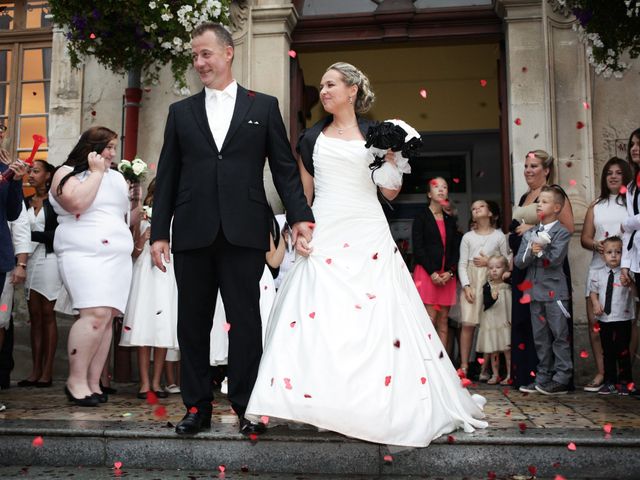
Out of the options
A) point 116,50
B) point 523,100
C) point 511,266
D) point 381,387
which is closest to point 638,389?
point 511,266

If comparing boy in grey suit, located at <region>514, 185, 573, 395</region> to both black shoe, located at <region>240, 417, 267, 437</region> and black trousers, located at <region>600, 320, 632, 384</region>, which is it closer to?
black trousers, located at <region>600, 320, 632, 384</region>

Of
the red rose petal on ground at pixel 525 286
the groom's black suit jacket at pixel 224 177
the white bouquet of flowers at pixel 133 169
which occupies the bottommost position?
the red rose petal on ground at pixel 525 286

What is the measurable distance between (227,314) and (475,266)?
3.96 metres

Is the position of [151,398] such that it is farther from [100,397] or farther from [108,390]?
[108,390]

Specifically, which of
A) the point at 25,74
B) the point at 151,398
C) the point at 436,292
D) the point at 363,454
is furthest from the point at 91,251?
the point at 25,74

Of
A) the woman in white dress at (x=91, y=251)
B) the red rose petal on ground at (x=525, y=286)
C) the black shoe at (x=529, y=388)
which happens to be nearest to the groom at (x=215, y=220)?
the woman in white dress at (x=91, y=251)

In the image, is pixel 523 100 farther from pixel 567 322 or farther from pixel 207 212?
pixel 207 212

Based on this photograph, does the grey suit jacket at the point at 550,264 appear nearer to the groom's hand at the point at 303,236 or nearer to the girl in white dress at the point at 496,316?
the girl in white dress at the point at 496,316

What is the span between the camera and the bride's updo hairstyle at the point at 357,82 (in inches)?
181

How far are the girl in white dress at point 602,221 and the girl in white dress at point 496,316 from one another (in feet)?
2.62

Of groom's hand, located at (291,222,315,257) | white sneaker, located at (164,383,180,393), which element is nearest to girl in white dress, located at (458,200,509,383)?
white sneaker, located at (164,383,180,393)

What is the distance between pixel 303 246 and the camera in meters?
4.39

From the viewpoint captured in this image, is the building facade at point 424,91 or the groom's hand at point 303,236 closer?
the groom's hand at point 303,236

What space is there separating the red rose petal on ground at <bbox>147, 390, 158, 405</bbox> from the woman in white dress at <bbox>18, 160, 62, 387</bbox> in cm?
157
